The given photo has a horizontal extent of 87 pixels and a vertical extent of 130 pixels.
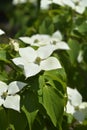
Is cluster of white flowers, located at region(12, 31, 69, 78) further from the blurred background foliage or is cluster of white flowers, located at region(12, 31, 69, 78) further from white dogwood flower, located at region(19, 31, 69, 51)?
the blurred background foliage

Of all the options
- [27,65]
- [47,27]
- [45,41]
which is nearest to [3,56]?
[27,65]

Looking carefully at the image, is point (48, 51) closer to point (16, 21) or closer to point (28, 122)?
point (28, 122)

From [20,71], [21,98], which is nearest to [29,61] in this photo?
[20,71]

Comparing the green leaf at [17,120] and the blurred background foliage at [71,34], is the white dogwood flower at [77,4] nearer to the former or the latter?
the blurred background foliage at [71,34]

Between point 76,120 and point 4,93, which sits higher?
point 4,93

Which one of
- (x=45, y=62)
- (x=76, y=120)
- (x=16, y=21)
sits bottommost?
(x=76, y=120)

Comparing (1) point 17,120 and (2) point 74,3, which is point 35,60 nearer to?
(1) point 17,120

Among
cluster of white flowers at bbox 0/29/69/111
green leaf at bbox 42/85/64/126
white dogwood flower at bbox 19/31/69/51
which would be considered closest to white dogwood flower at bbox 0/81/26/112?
cluster of white flowers at bbox 0/29/69/111
